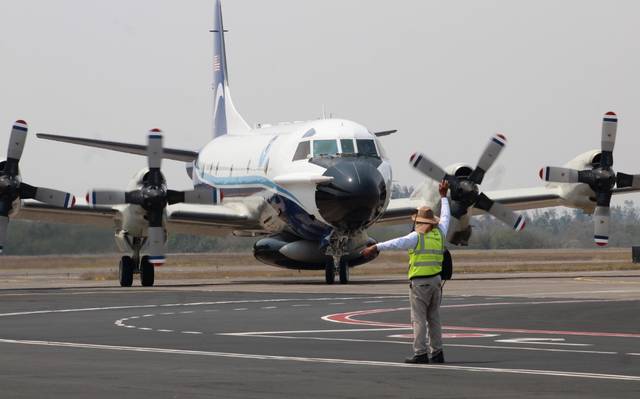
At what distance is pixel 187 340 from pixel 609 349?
5653 millimetres

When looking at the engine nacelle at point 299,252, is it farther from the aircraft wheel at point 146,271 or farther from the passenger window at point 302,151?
the aircraft wheel at point 146,271

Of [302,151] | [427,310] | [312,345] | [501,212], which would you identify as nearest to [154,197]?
[302,151]

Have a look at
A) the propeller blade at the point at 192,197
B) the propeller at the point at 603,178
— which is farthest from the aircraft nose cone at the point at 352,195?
the propeller at the point at 603,178

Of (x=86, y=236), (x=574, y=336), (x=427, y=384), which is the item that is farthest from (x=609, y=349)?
(x=86, y=236)

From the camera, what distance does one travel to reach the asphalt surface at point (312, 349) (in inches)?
481

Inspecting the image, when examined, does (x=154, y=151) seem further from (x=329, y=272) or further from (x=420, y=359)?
(x=420, y=359)

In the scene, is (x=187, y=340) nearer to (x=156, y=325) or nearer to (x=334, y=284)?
(x=156, y=325)

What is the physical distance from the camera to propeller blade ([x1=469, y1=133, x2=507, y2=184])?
38.2 meters

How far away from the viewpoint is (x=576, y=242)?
387 ft

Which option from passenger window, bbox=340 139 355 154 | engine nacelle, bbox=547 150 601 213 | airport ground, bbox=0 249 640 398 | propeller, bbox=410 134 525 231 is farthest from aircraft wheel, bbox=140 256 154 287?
engine nacelle, bbox=547 150 601 213

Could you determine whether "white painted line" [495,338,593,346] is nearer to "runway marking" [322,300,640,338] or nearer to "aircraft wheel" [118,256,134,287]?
"runway marking" [322,300,640,338]

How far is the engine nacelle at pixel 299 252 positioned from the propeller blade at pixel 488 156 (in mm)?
3545

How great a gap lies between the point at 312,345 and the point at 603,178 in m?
24.2

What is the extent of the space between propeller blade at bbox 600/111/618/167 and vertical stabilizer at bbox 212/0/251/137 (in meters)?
13.9
